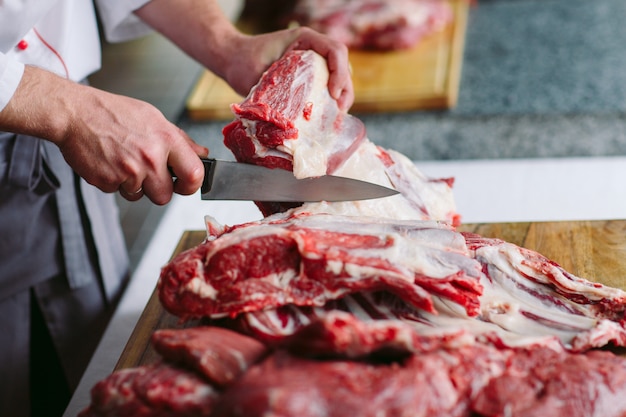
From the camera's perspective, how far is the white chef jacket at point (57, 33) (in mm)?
1994

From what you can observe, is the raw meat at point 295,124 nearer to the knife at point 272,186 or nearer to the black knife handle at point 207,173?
the knife at point 272,186

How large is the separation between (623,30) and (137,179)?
12.4 feet

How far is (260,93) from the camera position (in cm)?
198

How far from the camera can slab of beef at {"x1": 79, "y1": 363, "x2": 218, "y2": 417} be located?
4.29 feet

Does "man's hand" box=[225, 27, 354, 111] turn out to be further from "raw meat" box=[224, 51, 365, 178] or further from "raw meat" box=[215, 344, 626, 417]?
"raw meat" box=[215, 344, 626, 417]

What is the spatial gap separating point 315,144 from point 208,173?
12.3 inches

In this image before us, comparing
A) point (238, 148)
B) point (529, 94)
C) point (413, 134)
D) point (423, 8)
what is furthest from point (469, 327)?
point (423, 8)

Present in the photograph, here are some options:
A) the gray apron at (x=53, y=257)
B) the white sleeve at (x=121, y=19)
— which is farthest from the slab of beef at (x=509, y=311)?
the white sleeve at (x=121, y=19)

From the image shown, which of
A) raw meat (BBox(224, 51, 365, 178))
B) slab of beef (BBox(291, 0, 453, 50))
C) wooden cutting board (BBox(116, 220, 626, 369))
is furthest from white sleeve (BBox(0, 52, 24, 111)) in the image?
slab of beef (BBox(291, 0, 453, 50))

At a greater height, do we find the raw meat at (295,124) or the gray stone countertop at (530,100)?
the raw meat at (295,124)

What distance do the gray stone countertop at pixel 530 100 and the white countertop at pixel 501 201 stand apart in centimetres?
53

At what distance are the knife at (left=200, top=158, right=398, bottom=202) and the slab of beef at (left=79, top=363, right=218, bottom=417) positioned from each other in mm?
605

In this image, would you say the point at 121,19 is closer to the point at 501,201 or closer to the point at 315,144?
the point at 315,144

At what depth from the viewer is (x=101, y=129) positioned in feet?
5.74
